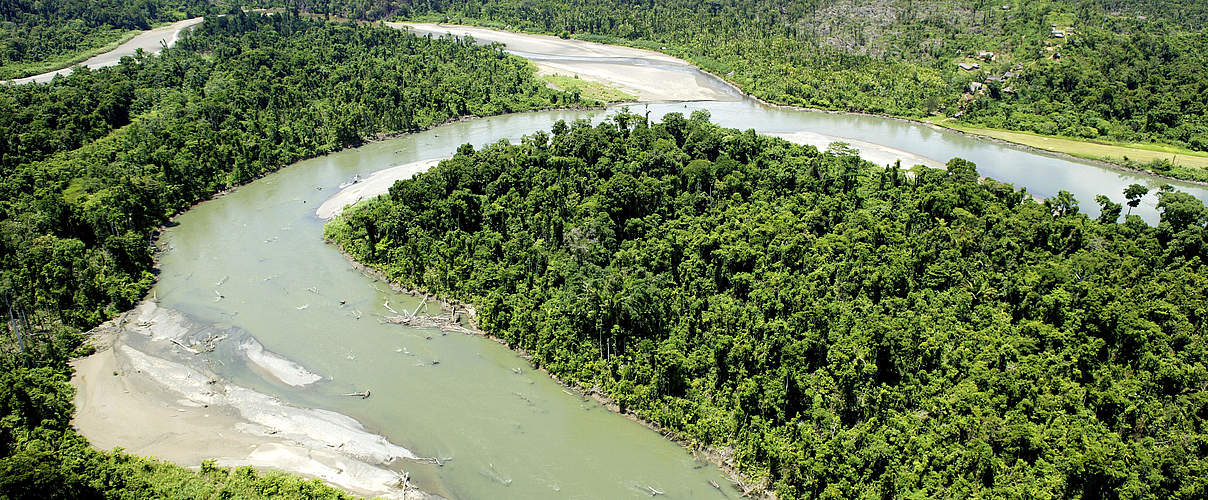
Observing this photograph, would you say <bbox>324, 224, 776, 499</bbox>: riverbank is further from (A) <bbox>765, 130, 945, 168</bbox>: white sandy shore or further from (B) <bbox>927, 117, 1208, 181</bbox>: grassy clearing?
(B) <bbox>927, 117, 1208, 181</bbox>: grassy clearing

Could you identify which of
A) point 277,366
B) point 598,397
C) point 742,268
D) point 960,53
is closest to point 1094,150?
point 960,53

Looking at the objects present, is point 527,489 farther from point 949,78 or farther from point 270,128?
point 949,78

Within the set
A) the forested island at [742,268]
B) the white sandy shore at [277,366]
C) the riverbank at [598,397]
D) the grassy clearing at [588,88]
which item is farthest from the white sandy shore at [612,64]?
the white sandy shore at [277,366]

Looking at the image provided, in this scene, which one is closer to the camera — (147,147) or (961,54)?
(147,147)

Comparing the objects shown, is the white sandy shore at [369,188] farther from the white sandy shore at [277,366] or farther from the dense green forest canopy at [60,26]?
the dense green forest canopy at [60,26]

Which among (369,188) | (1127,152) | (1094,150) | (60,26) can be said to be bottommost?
(369,188)

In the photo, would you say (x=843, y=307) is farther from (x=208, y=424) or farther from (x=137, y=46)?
(x=137, y=46)
